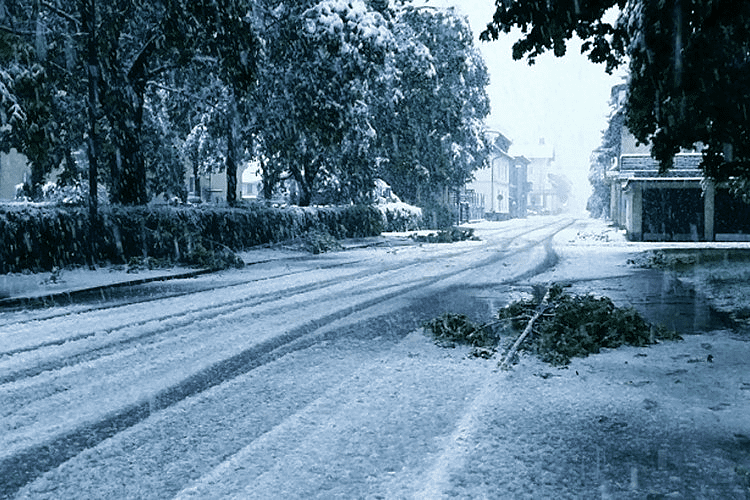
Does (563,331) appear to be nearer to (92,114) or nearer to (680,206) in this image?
(92,114)

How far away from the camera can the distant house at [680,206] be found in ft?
103

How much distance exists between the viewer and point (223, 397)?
238 inches

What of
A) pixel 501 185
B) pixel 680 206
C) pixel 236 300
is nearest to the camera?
pixel 236 300

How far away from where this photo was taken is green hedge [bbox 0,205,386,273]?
15.6 meters

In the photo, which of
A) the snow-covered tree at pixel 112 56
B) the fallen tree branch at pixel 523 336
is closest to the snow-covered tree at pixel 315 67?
the snow-covered tree at pixel 112 56

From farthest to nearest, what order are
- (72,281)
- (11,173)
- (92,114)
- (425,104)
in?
(11,173) → (425,104) → (92,114) → (72,281)

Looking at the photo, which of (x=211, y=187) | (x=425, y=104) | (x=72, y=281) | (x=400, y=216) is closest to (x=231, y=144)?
(x=72, y=281)

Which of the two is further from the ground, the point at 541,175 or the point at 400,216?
the point at 541,175

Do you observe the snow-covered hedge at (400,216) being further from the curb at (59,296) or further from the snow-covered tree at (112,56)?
the curb at (59,296)

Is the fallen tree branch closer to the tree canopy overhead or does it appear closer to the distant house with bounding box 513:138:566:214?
the tree canopy overhead

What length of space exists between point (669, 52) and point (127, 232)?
44.9 ft

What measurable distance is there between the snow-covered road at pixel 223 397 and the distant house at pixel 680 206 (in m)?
23.1

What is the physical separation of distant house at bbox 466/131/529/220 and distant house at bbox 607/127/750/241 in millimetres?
39296

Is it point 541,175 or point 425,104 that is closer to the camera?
point 425,104
